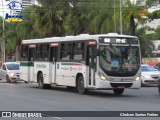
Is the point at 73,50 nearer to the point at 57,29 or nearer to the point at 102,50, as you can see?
the point at 102,50

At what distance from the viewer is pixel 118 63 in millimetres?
23172

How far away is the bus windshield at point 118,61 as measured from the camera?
75.7ft

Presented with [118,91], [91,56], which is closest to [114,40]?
[91,56]

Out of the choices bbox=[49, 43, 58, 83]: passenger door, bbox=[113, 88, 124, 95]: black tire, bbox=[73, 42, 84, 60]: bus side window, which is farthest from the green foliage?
bbox=[113, 88, 124, 95]: black tire

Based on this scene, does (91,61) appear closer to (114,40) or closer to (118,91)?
(114,40)

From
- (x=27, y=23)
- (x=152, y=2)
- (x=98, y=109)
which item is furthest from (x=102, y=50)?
(x=27, y=23)

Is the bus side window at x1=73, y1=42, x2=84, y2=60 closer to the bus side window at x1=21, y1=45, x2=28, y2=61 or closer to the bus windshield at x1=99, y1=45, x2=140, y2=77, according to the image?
the bus windshield at x1=99, y1=45, x2=140, y2=77

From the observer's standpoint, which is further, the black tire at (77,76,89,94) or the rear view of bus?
the black tire at (77,76,89,94)

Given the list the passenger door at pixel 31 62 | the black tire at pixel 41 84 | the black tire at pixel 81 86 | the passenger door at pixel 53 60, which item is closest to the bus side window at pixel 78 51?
the black tire at pixel 81 86

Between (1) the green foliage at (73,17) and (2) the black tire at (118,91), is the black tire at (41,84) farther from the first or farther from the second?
(1) the green foliage at (73,17)

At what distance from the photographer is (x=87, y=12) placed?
59.2 m

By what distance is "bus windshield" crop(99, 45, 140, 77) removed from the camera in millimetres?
23062

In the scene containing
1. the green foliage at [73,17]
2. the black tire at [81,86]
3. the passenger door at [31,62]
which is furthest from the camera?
the green foliage at [73,17]

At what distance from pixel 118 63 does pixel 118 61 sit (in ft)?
0.32
